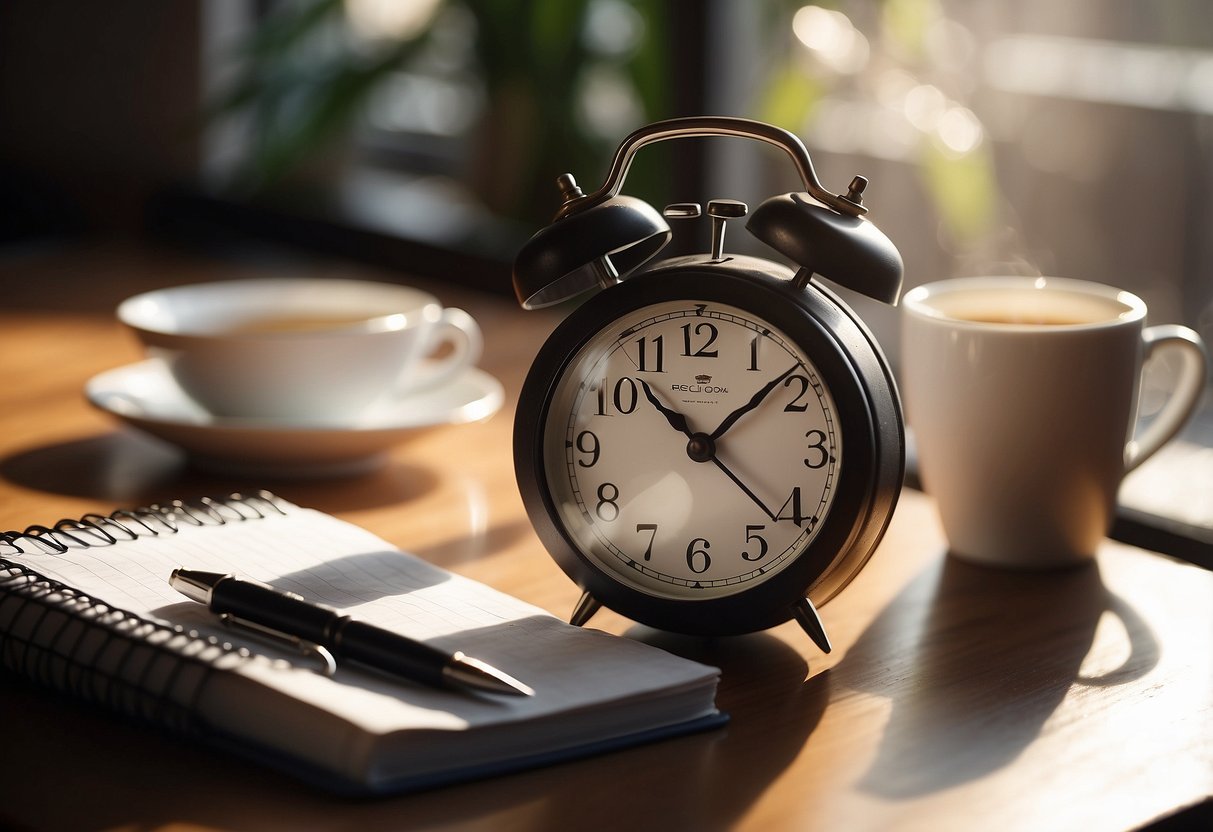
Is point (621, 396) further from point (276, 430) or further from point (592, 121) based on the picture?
point (592, 121)

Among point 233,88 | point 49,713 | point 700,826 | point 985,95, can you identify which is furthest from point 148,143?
point 700,826

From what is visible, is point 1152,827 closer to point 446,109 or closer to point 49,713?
point 49,713

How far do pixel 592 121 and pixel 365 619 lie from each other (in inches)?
52.7

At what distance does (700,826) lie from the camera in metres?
0.59

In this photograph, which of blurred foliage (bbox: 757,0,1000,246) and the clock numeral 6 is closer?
the clock numeral 6

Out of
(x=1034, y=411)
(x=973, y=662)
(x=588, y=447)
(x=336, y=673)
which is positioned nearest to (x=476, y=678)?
(x=336, y=673)

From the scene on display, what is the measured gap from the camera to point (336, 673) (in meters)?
0.66

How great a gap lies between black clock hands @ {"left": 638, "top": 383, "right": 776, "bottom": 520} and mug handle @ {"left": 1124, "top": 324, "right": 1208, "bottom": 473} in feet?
0.99

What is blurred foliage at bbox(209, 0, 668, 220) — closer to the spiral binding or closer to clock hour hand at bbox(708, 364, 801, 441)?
clock hour hand at bbox(708, 364, 801, 441)

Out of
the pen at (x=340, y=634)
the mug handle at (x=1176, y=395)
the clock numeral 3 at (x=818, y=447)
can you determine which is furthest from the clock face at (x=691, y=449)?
the mug handle at (x=1176, y=395)

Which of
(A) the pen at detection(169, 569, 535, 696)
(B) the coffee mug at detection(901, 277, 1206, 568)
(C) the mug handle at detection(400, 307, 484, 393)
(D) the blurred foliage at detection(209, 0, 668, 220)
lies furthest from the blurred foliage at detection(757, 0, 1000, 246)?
(A) the pen at detection(169, 569, 535, 696)

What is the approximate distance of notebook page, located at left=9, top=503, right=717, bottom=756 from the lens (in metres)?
0.62

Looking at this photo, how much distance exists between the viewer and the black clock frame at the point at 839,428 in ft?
2.35

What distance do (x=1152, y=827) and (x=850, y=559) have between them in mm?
198
